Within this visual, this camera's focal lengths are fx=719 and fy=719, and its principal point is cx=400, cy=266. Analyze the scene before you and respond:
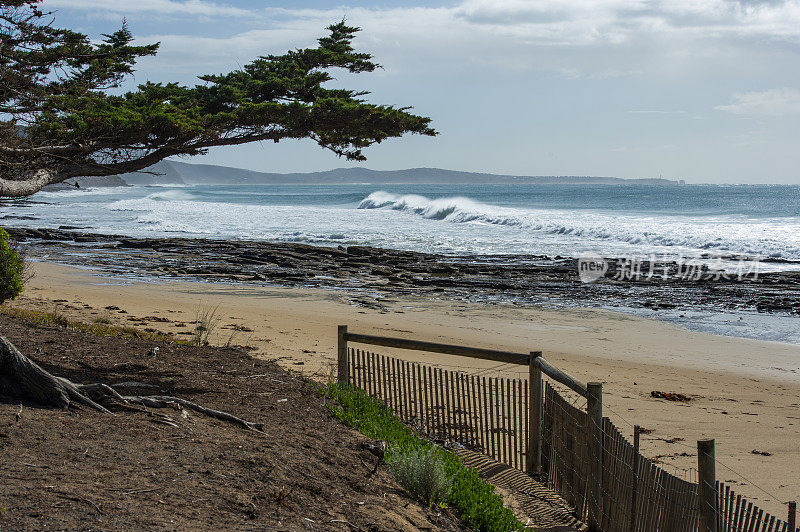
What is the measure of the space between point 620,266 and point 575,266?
1.73 meters

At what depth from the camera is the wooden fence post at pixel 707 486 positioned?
416 cm

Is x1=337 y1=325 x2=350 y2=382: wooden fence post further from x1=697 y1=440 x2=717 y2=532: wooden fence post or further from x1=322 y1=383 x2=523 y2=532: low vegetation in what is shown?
x1=697 y1=440 x2=717 y2=532: wooden fence post

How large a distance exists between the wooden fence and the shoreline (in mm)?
10272

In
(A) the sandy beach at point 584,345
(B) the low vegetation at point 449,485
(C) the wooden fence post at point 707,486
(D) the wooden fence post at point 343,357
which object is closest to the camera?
(C) the wooden fence post at point 707,486

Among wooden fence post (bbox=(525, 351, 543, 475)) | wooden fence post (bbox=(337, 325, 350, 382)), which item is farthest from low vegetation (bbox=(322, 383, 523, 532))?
wooden fence post (bbox=(337, 325, 350, 382))

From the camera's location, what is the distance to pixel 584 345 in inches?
560

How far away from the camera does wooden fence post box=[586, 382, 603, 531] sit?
5.56m

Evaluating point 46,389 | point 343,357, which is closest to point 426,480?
point 46,389

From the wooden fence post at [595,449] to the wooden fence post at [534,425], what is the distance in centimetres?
120

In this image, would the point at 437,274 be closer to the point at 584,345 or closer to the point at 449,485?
the point at 584,345

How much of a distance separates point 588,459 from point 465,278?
1854 centimetres

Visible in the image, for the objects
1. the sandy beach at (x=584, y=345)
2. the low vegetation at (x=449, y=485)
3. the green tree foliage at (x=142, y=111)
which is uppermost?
the green tree foliage at (x=142, y=111)

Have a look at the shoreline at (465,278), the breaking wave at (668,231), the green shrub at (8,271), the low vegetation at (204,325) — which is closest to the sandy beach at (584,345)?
the low vegetation at (204,325)

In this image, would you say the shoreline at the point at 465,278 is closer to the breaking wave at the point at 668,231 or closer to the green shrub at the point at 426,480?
the breaking wave at the point at 668,231
